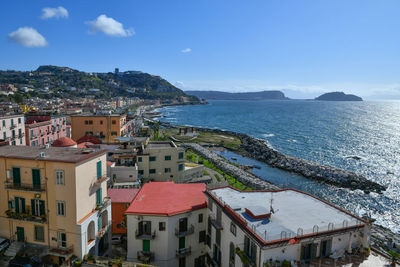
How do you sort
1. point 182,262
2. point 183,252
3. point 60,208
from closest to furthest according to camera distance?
point 60,208 < point 183,252 < point 182,262

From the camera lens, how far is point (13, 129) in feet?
159

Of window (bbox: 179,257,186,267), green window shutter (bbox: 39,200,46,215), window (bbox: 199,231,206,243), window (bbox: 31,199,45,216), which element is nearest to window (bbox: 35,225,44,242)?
window (bbox: 31,199,45,216)

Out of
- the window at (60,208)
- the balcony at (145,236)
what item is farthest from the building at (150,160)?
the window at (60,208)

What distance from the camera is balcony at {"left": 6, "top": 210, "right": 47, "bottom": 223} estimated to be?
21.4 metres

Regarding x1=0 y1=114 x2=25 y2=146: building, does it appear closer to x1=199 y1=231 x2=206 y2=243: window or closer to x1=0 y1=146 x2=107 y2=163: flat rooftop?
x1=0 y1=146 x2=107 y2=163: flat rooftop

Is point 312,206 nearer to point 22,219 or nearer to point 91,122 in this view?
point 22,219

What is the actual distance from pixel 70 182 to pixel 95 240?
6411mm

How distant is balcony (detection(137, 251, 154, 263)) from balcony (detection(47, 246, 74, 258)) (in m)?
5.41

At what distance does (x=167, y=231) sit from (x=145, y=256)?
2.83 metres

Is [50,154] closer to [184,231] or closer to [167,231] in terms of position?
[167,231]

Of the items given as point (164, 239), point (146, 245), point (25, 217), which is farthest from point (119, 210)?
point (25, 217)

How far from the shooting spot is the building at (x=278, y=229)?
49.4ft

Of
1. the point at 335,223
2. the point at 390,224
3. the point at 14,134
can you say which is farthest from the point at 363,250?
the point at 14,134

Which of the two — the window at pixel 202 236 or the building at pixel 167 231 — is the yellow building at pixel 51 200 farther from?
the window at pixel 202 236
